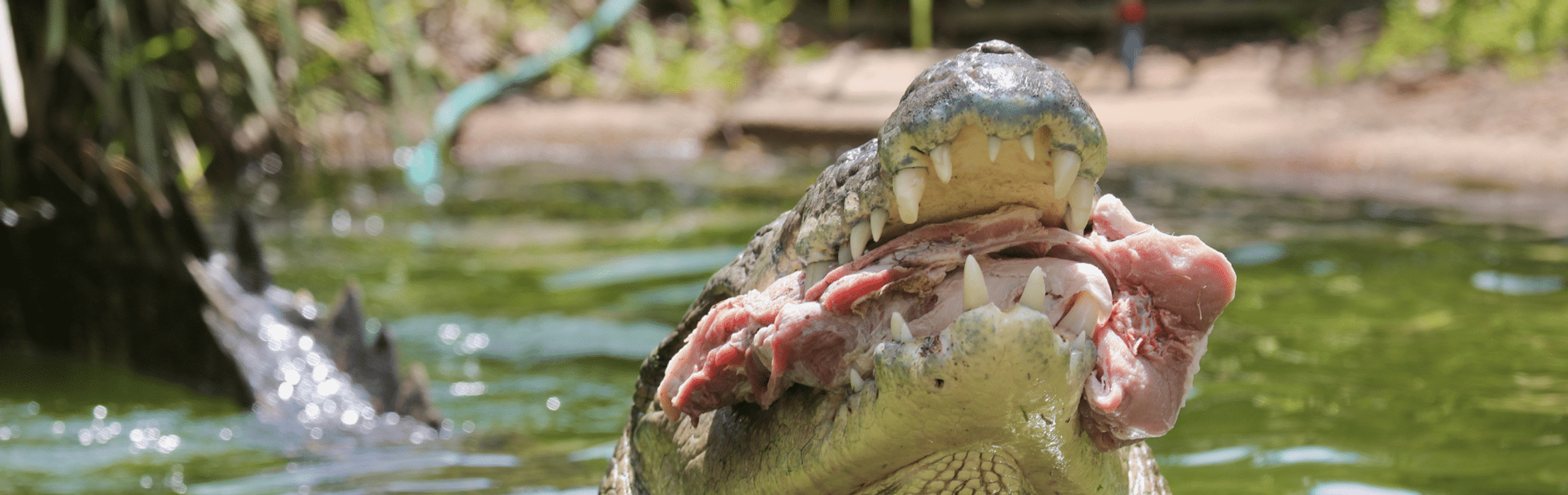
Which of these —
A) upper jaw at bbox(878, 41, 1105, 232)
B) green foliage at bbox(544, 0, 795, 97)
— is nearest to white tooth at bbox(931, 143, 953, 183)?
upper jaw at bbox(878, 41, 1105, 232)

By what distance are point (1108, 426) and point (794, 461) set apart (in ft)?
1.07

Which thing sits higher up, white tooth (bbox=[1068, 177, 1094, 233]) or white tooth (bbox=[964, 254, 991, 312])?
white tooth (bbox=[1068, 177, 1094, 233])

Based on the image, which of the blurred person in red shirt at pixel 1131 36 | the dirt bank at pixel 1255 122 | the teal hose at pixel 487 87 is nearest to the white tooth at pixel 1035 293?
the dirt bank at pixel 1255 122

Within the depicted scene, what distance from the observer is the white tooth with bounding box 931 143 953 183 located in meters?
1.20

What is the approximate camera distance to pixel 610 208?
263 inches

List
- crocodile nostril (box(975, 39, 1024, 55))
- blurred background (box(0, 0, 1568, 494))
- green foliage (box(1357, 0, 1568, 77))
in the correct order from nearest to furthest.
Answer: crocodile nostril (box(975, 39, 1024, 55))
blurred background (box(0, 0, 1568, 494))
green foliage (box(1357, 0, 1568, 77))

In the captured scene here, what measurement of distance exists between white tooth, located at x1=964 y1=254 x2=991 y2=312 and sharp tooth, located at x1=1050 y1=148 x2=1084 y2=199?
0.11m

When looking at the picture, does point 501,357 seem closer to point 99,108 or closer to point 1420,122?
point 99,108

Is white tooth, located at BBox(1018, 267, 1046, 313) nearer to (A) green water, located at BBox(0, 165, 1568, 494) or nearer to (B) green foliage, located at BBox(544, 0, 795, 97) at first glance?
(A) green water, located at BBox(0, 165, 1568, 494)

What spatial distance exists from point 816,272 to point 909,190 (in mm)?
226

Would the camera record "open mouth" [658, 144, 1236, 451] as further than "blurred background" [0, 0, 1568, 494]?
No

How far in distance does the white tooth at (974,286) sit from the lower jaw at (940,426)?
0.03 m

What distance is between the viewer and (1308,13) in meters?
11.7

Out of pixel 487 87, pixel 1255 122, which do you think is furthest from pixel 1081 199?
pixel 487 87
